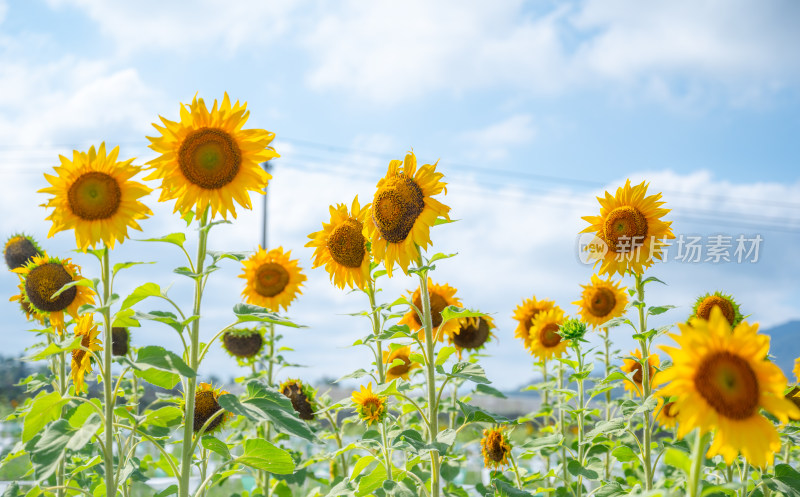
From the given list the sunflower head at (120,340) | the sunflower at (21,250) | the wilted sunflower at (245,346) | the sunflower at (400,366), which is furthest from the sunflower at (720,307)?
the sunflower at (21,250)

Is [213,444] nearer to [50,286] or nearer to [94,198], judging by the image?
[94,198]

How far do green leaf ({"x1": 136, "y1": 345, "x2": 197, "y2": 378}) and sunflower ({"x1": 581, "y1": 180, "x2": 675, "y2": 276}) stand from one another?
8.50 feet

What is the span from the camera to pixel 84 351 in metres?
3.89

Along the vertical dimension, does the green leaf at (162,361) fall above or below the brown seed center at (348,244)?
below

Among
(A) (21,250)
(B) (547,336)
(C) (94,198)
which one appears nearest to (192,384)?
(C) (94,198)

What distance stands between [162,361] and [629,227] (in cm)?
279

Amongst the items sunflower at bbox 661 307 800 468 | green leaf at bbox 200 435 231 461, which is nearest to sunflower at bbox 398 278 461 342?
green leaf at bbox 200 435 231 461

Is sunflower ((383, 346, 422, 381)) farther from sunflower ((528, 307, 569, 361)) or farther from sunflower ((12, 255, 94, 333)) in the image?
sunflower ((12, 255, 94, 333))

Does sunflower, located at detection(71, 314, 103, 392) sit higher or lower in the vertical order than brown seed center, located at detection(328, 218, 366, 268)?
lower

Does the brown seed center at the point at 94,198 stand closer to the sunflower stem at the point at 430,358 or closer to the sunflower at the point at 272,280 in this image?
the sunflower stem at the point at 430,358

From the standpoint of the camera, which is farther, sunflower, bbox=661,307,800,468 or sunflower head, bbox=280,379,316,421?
sunflower head, bbox=280,379,316,421

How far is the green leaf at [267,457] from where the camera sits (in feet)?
9.27

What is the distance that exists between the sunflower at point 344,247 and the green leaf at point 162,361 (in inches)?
51.7

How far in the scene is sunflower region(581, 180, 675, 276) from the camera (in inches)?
157
